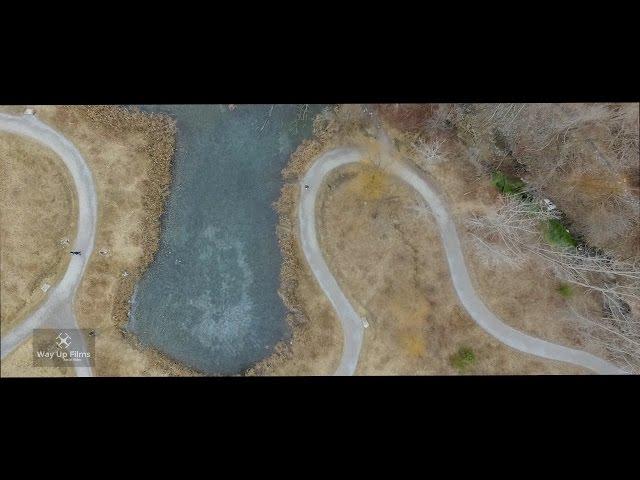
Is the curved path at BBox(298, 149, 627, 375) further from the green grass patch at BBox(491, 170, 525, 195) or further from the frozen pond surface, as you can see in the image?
the green grass patch at BBox(491, 170, 525, 195)

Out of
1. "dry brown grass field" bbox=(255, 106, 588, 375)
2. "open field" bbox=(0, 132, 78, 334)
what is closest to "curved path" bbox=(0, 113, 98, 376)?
"open field" bbox=(0, 132, 78, 334)

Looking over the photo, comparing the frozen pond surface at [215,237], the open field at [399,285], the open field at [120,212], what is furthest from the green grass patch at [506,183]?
the open field at [120,212]

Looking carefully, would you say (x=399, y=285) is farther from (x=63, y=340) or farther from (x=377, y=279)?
(x=63, y=340)

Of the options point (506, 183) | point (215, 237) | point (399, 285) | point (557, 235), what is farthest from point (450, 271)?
point (215, 237)

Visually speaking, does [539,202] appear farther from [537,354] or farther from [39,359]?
[39,359]

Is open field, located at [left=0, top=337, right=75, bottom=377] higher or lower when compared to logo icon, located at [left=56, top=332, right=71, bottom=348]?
lower

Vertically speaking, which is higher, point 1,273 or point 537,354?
point 1,273

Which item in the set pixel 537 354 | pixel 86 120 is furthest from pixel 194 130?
pixel 537 354
